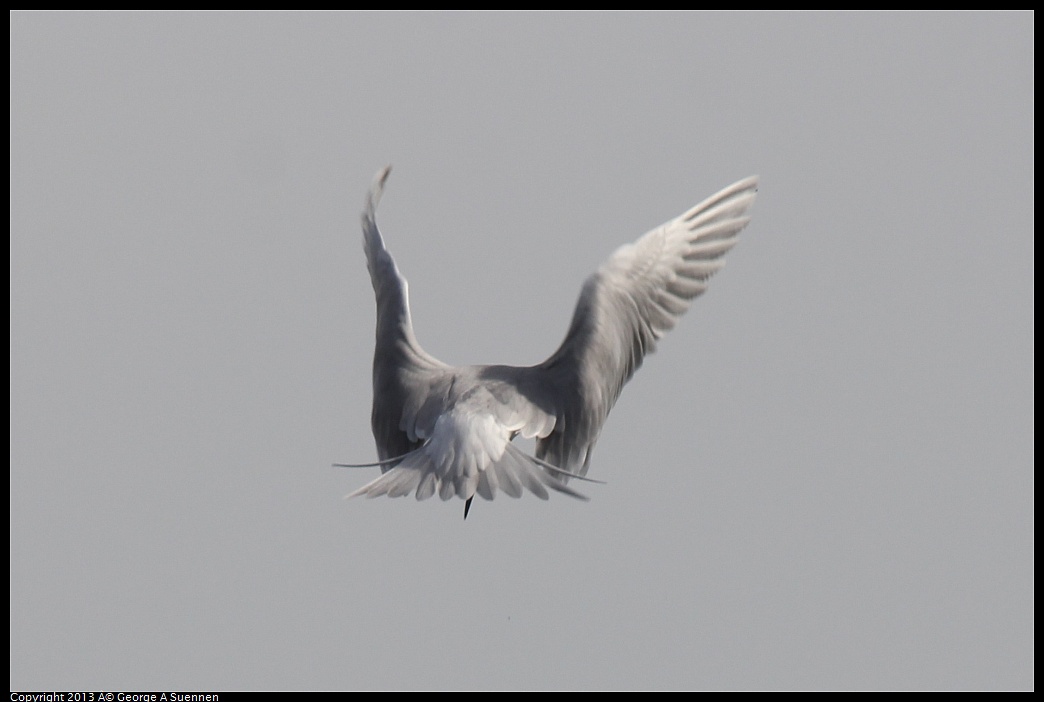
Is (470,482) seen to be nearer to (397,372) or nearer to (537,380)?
(537,380)

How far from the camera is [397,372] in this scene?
7223 millimetres

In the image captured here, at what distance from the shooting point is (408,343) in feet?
24.0

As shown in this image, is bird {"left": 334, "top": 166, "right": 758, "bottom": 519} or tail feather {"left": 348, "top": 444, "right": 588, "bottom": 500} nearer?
tail feather {"left": 348, "top": 444, "right": 588, "bottom": 500}

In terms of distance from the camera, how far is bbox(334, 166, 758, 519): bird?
6.33m

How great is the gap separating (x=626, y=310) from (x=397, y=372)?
1.21 metres

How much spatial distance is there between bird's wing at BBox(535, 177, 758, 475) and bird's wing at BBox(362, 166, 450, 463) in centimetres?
60

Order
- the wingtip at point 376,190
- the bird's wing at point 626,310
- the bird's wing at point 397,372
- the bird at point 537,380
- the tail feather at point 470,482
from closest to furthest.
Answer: the tail feather at point 470,482
the bird at point 537,380
the bird's wing at point 397,372
the bird's wing at point 626,310
the wingtip at point 376,190

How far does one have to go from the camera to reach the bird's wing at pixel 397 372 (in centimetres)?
698

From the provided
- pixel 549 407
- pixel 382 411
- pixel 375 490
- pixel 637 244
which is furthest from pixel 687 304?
pixel 375 490

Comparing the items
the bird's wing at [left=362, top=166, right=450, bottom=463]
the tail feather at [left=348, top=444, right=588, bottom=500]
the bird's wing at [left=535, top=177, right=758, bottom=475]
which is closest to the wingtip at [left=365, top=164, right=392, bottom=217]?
the bird's wing at [left=362, top=166, right=450, bottom=463]

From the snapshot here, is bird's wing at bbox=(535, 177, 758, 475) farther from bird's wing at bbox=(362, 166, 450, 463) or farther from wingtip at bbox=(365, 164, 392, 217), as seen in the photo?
wingtip at bbox=(365, 164, 392, 217)

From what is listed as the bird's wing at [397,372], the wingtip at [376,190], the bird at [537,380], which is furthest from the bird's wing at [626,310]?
the wingtip at [376,190]

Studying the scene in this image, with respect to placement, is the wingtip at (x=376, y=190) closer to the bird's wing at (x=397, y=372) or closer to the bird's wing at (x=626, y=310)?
the bird's wing at (x=397, y=372)

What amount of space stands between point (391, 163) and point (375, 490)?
2.72 m
